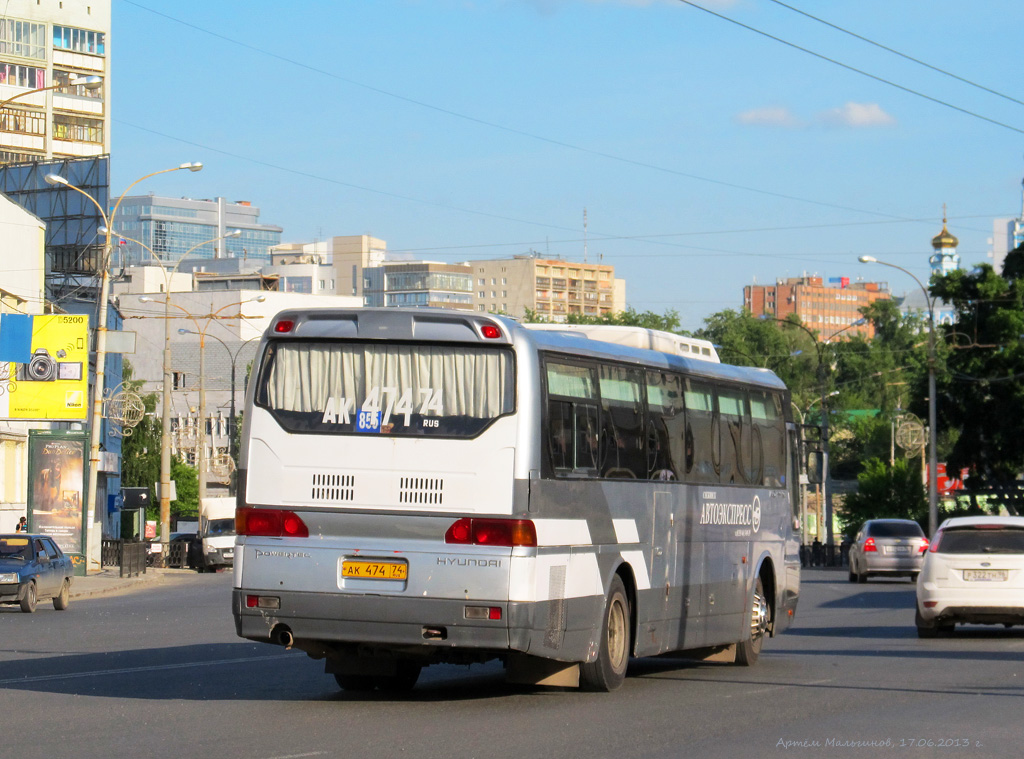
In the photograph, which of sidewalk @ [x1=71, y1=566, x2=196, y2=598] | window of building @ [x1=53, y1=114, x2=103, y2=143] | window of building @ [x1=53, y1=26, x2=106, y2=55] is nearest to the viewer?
sidewalk @ [x1=71, y1=566, x2=196, y2=598]

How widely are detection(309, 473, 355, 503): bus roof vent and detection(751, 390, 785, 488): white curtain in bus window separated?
613 cm

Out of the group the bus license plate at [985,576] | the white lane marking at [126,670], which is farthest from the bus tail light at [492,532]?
the bus license plate at [985,576]

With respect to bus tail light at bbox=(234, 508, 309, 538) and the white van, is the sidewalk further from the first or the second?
bus tail light at bbox=(234, 508, 309, 538)

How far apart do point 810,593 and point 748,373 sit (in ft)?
59.7

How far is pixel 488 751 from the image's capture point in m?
9.57

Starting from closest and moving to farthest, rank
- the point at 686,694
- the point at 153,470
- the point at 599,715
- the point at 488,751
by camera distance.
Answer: the point at 488,751 < the point at 599,715 < the point at 686,694 < the point at 153,470

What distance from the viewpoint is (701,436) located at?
601 inches

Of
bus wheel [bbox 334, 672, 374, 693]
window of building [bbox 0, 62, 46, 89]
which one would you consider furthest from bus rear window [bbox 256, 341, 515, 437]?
window of building [bbox 0, 62, 46, 89]

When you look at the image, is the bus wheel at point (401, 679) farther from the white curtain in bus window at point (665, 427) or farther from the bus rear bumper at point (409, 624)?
the white curtain in bus window at point (665, 427)

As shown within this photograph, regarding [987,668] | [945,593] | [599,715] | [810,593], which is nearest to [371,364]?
[599,715]

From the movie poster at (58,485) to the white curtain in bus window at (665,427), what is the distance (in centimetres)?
3265

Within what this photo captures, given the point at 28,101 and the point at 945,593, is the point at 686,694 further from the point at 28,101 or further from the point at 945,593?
the point at 28,101

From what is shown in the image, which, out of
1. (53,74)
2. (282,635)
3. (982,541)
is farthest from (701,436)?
(53,74)

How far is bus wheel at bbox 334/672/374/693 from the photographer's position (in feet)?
43.0
